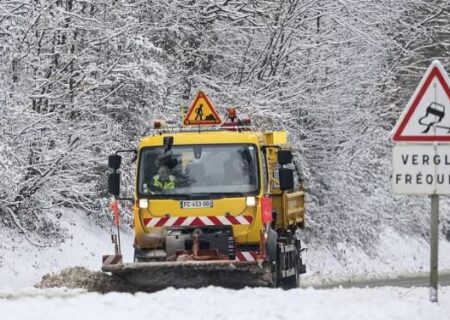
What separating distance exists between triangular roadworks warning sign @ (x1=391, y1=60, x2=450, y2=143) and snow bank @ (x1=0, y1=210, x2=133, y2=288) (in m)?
9.44

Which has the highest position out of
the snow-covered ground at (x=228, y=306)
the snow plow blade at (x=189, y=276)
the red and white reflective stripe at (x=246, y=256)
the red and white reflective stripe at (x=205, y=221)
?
the red and white reflective stripe at (x=205, y=221)

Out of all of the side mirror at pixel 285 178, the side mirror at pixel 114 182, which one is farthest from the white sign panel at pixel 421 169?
the side mirror at pixel 114 182

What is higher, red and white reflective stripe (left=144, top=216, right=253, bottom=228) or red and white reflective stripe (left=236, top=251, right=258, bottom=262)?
red and white reflective stripe (left=144, top=216, right=253, bottom=228)

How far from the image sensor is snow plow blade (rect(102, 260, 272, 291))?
43.4ft

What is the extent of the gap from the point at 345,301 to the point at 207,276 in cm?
343

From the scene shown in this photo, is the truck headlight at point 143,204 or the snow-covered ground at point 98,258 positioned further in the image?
the snow-covered ground at point 98,258

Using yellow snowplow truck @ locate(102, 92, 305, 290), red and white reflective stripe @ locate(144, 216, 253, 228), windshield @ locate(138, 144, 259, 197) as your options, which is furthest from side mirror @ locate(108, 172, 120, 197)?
red and white reflective stripe @ locate(144, 216, 253, 228)

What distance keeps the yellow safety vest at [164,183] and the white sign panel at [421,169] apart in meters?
5.20

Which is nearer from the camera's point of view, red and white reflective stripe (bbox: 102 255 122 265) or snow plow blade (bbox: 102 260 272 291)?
snow plow blade (bbox: 102 260 272 291)

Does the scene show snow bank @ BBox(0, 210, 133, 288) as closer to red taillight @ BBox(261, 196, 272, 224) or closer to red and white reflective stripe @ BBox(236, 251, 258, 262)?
red and white reflective stripe @ BBox(236, 251, 258, 262)

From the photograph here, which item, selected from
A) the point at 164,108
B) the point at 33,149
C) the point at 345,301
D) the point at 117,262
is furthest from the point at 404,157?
the point at 164,108

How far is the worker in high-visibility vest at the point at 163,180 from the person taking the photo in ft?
47.4

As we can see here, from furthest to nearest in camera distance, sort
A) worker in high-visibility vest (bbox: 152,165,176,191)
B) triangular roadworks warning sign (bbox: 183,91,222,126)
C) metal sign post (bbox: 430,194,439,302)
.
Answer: triangular roadworks warning sign (bbox: 183,91,222,126) < worker in high-visibility vest (bbox: 152,165,176,191) < metal sign post (bbox: 430,194,439,302)

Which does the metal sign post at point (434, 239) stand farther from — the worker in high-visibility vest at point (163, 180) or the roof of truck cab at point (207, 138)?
the worker in high-visibility vest at point (163, 180)
